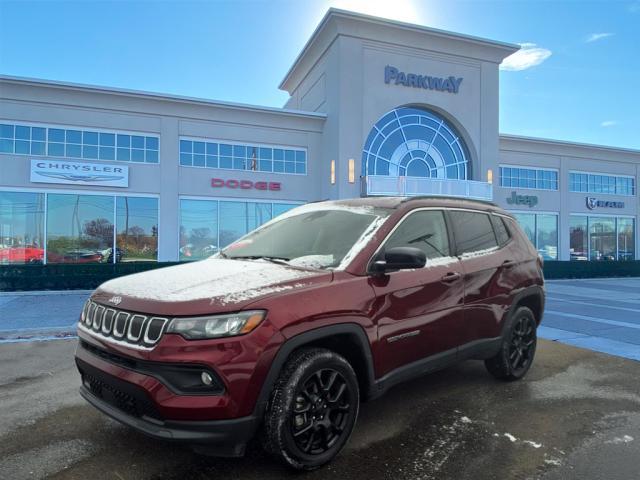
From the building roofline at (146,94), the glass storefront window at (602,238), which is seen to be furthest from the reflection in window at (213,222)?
the glass storefront window at (602,238)

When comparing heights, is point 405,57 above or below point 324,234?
above

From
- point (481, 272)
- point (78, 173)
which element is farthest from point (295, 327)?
point (78, 173)

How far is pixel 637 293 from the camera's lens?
49.4 ft

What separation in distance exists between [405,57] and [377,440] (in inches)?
921

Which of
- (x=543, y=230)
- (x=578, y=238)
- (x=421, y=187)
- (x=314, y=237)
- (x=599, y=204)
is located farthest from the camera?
(x=599, y=204)

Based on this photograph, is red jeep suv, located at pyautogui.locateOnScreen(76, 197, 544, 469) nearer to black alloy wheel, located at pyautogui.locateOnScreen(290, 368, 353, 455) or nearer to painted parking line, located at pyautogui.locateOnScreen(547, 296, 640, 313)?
black alloy wheel, located at pyautogui.locateOnScreen(290, 368, 353, 455)

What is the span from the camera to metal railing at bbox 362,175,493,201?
2181 cm

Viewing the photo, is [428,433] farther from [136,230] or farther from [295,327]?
[136,230]

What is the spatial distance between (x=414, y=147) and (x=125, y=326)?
2309cm

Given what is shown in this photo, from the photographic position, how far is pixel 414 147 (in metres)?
24.2

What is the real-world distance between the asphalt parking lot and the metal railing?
1659cm

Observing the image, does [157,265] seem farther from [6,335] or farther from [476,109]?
[476,109]

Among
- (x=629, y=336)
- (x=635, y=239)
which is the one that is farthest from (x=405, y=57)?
(x=635, y=239)

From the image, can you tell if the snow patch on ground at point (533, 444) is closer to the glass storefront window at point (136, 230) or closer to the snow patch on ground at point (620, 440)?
the snow patch on ground at point (620, 440)
